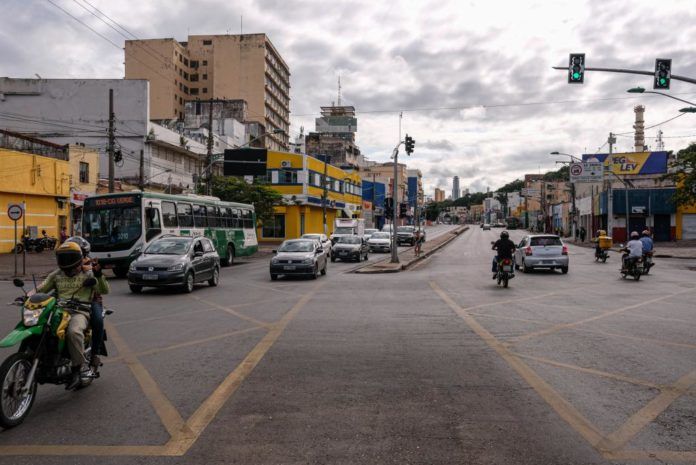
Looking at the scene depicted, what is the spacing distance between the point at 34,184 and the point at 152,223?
1681 cm

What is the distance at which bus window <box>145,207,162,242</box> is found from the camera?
2267 centimetres

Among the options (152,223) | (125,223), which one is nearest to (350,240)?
(152,223)

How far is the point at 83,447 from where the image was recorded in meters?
4.63

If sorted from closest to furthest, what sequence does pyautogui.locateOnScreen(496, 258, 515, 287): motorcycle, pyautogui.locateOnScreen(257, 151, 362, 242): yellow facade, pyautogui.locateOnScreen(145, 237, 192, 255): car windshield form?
1. pyautogui.locateOnScreen(145, 237, 192, 255): car windshield
2. pyautogui.locateOnScreen(496, 258, 515, 287): motorcycle
3. pyautogui.locateOnScreen(257, 151, 362, 242): yellow facade

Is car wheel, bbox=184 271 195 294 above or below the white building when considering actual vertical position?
below

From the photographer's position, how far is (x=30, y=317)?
537 cm

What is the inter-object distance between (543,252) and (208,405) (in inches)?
808

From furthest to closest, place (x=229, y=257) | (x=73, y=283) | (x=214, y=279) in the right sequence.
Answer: (x=229, y=257)
(x=214, y=279)
(x=73, y=283)

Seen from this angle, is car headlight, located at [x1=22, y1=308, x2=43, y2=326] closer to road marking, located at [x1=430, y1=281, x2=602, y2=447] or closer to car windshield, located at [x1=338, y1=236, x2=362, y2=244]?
road marking, located at [x1=430, y1=281, x2=602, y2=447]

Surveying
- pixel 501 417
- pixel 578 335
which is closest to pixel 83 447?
pixel 501 417

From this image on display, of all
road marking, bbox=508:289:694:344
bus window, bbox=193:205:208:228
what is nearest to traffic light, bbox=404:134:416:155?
bus window, bbox=193:205:208:228

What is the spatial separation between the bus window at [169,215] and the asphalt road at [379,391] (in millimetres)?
11466

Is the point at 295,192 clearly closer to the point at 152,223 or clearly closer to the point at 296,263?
the point at 152,223

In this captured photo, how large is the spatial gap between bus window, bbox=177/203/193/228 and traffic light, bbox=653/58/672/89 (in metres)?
18.6
